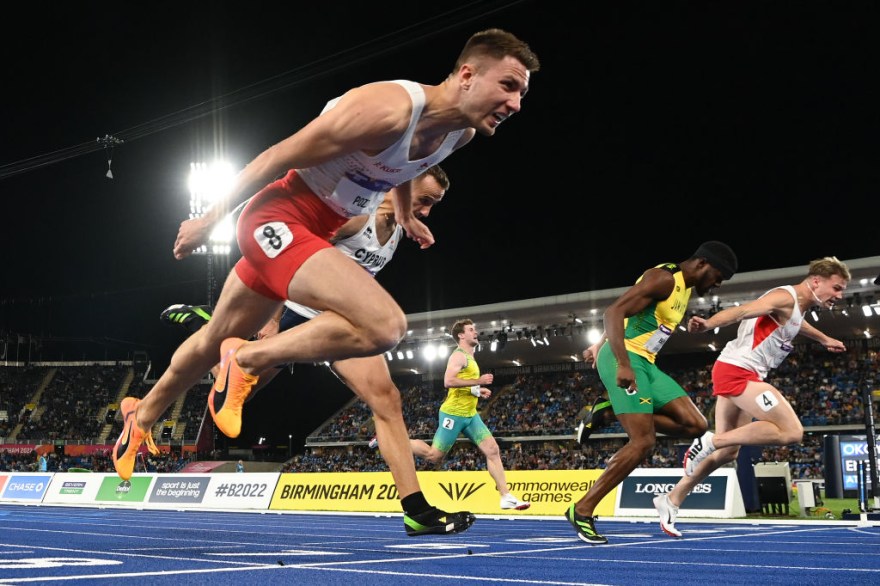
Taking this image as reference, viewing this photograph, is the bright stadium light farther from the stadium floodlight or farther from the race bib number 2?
the race bib number 2

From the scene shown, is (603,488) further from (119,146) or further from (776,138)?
(776,138)

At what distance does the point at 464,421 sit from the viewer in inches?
409

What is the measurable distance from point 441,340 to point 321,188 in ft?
129

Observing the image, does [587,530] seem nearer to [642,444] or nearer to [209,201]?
[642,444]

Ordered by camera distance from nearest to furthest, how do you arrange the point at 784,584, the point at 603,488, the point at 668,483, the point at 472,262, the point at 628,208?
1. the point at 784,584
2. the point at 603,488
3. the point at 668,483
4. the point at 628,208
5. the point at 472,262

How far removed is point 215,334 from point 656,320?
372cm

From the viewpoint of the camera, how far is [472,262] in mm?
38062

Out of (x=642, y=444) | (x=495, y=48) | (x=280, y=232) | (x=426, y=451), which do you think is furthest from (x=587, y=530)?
(x=426, y=451)

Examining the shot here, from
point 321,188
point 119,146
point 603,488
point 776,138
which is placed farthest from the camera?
point 776,138

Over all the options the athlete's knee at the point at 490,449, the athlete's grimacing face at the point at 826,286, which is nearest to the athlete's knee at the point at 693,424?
the athlete's grimacing face at the point at 826,286

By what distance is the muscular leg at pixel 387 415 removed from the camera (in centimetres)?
462

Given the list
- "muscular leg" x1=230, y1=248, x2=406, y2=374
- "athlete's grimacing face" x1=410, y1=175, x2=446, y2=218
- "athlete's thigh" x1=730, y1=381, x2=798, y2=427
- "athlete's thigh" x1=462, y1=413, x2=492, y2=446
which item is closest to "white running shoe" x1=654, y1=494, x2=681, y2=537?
"athlete's thigh" x1=730, y1=381, x2=798, y2=427

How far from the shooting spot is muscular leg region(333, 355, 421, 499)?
4625 millimetres

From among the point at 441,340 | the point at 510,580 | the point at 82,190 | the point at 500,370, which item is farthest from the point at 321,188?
the point at 500,370
